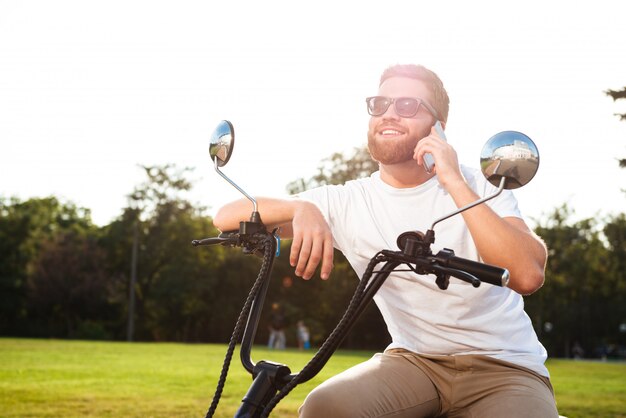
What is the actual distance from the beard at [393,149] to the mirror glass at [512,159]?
3.36ft

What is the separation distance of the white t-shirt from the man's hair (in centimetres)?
35

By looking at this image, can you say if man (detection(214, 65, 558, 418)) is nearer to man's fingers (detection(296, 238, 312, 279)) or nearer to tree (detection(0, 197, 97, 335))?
man's fingers (detection(296, 238, 312, 279))

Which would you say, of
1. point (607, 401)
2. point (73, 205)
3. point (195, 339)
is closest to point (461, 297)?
point (607, 401)

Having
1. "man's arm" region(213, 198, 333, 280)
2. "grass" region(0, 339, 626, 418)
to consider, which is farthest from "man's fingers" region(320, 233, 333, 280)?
"grass" region(0, 339, 626, 418)

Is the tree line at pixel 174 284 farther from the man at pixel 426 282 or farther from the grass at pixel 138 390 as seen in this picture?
the man at pixel 426 282

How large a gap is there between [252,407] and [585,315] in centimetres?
7123

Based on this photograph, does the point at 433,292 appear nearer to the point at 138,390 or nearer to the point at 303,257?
the point at 303,257

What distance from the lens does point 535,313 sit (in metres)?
62.8

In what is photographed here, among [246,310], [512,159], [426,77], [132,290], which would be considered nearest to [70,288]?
[132,290]

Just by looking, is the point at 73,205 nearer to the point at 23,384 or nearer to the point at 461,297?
the point at 23,384

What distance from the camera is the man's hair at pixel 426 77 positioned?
364 cm

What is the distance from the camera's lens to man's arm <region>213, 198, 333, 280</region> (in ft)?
8.69

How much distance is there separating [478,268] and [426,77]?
1.53 metres

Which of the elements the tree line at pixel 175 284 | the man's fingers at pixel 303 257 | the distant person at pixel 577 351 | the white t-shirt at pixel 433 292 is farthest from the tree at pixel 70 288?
the man's fingers at pixel 303 257
